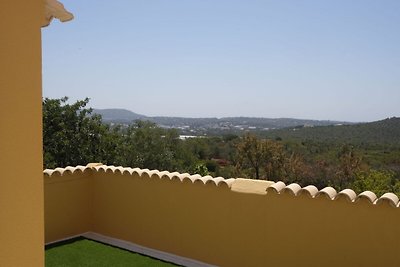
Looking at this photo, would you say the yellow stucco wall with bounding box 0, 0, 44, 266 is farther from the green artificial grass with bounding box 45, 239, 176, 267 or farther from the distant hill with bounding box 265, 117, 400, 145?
the distant hill with bounding box 265, 117, 400, 145

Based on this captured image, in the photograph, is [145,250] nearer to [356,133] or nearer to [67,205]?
[67,205]

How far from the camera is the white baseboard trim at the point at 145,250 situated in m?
→ 6.86

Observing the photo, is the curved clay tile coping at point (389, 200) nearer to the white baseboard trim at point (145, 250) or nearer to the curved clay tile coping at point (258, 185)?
the curved clay tile coping at point (258, 185)

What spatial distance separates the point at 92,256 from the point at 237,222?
2553 mm

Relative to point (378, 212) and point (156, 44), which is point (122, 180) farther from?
point (156, 44)

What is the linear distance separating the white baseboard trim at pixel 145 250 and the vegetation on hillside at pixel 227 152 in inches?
515

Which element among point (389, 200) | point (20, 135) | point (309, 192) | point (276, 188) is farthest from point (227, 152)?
point (20, 135)

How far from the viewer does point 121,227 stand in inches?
313

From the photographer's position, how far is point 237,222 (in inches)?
253

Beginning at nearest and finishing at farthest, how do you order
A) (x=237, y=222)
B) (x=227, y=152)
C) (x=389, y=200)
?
(x=389, y=200), (x=237, y=222), (x=227, y=152)

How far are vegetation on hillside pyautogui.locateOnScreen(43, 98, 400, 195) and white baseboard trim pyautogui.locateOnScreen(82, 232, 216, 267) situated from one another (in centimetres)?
1307

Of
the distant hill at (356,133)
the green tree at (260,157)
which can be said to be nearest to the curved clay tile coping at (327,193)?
the green tree at (260,157)

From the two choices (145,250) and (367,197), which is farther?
(145,250)

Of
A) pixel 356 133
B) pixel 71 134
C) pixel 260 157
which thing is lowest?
pixel 260 157
